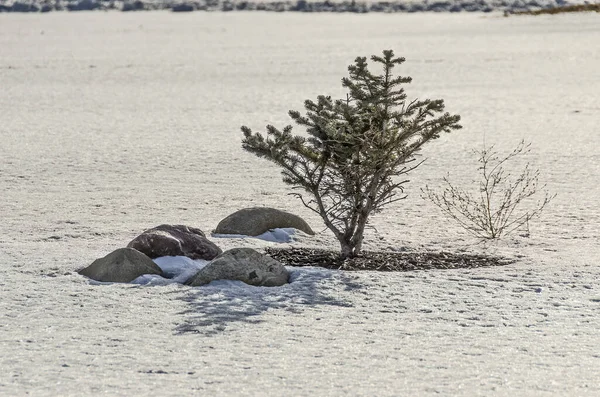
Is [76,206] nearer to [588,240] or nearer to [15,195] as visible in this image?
[15,195]

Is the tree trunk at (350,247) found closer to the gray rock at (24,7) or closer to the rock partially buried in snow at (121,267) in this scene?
the rock partially buried in snow at (121,267)

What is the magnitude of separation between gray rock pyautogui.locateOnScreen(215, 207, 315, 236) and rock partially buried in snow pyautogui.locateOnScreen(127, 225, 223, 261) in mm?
696

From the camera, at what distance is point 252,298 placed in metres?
6.41

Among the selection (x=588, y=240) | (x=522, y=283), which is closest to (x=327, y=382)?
(x=522, y=283)

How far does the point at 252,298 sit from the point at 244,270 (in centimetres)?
32

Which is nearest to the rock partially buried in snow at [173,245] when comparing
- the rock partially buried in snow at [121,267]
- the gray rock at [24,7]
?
the rock partially buried in snow at [121,267]

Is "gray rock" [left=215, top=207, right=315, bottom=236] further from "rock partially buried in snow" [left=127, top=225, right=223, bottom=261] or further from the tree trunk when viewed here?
the tree trunk

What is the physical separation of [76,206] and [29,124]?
18.8 feet

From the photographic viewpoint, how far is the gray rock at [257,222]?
317 inches

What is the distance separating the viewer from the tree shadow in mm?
6008

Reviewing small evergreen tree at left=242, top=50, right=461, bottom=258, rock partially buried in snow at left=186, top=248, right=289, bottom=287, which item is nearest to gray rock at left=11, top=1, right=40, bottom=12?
small evergreen tree at left=242, top=50, right=461, bottom=258

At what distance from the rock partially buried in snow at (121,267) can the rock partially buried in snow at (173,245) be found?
0.75 ft

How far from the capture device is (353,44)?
27.9 meters

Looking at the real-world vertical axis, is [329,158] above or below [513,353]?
above
